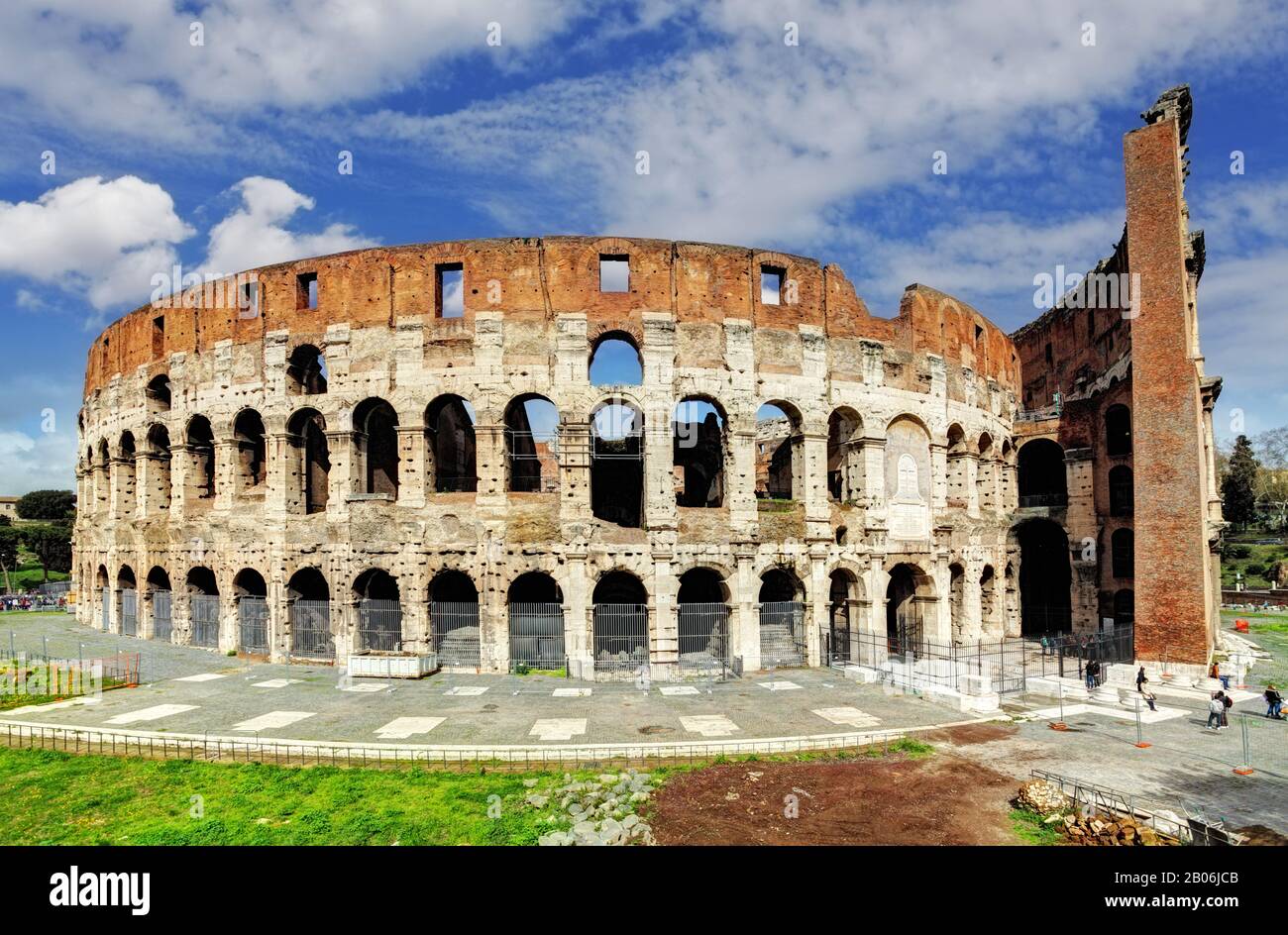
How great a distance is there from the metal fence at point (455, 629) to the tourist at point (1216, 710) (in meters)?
19.5

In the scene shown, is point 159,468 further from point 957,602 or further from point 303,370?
point 957,602

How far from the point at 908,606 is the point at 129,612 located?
32.4 m

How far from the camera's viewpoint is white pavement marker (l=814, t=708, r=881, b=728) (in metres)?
16.2

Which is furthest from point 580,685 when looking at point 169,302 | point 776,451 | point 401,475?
point 169,302

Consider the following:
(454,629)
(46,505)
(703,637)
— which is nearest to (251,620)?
(454,629)

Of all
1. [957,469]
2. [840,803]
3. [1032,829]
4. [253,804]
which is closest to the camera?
[1032,829]

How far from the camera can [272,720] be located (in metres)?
16.4

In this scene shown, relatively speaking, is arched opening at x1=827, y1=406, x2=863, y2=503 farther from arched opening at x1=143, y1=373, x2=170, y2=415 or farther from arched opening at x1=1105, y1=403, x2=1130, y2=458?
arched opening at x1=143, y1=373, x2=170, y2=415

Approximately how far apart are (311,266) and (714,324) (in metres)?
14.3

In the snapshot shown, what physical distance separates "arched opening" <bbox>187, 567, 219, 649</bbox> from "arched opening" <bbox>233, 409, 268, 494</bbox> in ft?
12.5

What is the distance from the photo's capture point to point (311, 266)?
80.6 ft

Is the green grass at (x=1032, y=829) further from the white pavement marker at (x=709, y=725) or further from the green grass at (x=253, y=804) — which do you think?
the green grass at (x=253, y=804)

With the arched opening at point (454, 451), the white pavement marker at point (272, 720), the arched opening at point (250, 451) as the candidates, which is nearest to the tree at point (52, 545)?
the arched opening at point (250, 451)

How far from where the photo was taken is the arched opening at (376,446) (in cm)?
2416
